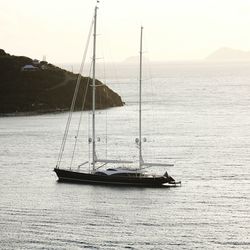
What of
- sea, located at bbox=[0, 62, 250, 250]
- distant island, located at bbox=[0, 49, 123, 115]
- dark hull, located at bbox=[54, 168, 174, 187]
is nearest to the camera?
sea, located at bbox=[0, 62, 250, 250]

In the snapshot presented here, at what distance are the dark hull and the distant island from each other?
83546 millimetres

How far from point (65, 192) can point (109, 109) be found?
9822cm

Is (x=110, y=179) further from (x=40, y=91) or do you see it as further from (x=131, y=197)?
(x=40, y=91)

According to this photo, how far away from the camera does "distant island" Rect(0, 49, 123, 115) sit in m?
168

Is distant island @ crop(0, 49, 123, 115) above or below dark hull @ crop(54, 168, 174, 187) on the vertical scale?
above

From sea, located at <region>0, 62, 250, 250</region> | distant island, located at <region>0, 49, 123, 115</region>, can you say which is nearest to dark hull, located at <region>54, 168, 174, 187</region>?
sea, located at <region>0, 62, 250, 250</region>

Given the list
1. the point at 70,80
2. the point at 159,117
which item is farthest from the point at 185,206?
the point at 70,80

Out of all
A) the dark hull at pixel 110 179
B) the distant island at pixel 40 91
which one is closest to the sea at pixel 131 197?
the dark hull at pixel 110 179

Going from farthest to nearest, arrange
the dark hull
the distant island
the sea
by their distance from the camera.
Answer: the distant island, the dark hull, the sea

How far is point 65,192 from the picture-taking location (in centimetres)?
7038

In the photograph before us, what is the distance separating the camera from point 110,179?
240 ft

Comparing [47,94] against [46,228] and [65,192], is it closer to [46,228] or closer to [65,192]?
[65,192]

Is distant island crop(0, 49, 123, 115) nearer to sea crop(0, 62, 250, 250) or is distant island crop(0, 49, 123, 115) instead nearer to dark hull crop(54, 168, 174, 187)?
sea crop(0, 62, 250, 250)

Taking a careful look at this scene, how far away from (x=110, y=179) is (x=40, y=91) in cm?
11023
